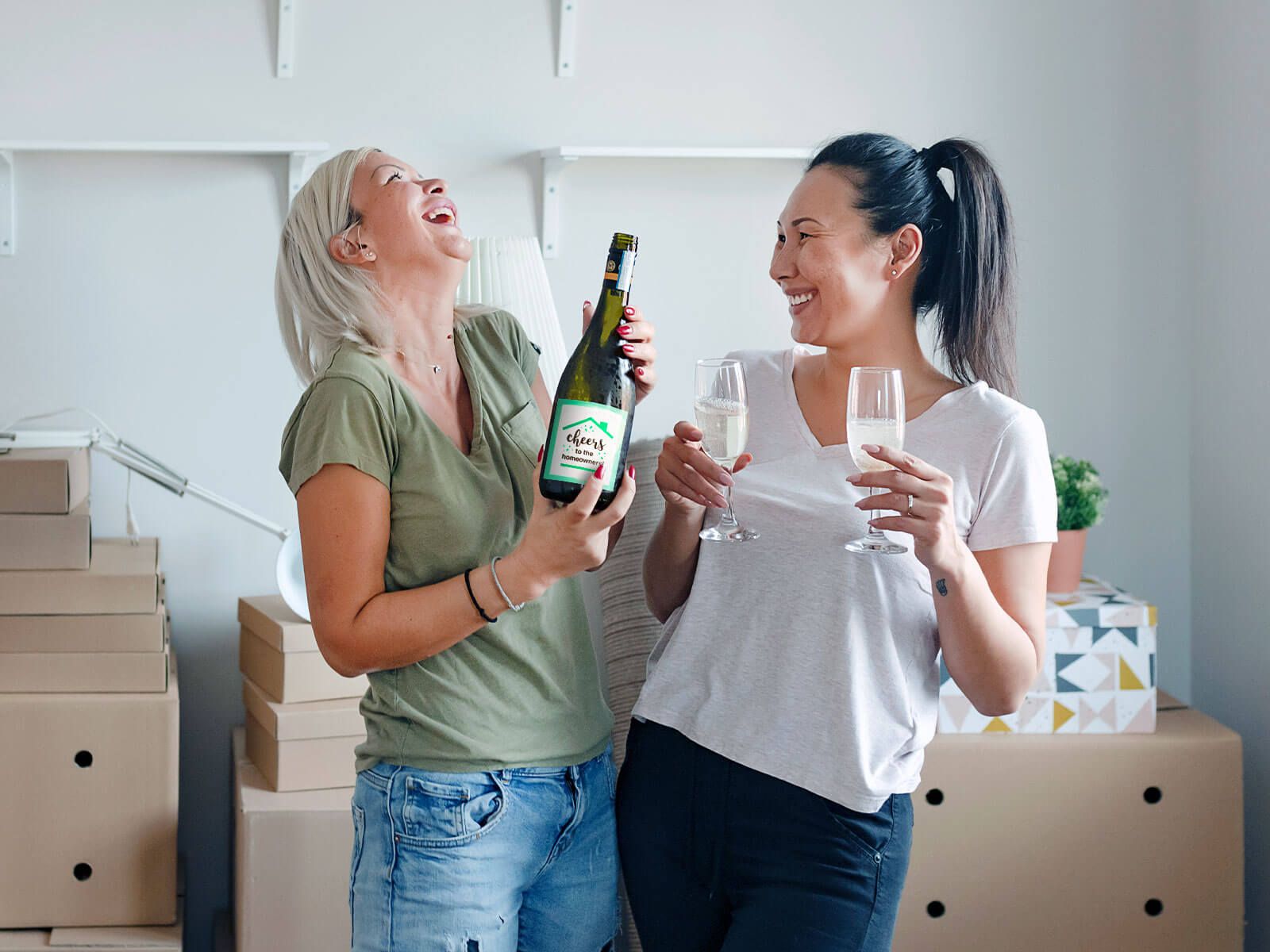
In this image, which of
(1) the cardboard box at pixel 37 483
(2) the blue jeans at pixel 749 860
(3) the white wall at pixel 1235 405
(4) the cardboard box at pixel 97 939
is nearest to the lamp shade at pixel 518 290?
(1) the cardboard box at pixel 37 483

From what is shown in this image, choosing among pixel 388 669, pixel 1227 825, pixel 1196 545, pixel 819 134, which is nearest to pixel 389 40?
pixel 819 134

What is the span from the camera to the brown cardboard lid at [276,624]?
1.91 metres

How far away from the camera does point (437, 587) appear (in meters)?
1.10

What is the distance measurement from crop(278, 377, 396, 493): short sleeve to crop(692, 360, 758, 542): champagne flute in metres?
0.29

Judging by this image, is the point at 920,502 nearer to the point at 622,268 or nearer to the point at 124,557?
the point at 622,268

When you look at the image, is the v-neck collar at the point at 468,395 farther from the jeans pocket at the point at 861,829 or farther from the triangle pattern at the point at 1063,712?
the triangle pattern at the point at 1063,712

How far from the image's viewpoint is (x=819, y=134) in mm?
2377

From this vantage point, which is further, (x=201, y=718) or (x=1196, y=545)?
(x=1196, y=545)

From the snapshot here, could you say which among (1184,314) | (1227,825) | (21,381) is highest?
(1184,314)

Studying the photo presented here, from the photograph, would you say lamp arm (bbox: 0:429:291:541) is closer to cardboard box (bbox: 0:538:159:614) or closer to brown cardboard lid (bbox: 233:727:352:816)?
cardboard box (bbox: 0:538:159:614)

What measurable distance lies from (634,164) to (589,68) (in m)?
0.19

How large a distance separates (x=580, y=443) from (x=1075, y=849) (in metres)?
1.34

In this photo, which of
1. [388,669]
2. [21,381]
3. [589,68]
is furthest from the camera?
[589,68]

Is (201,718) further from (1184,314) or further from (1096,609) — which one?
(1184,314)
